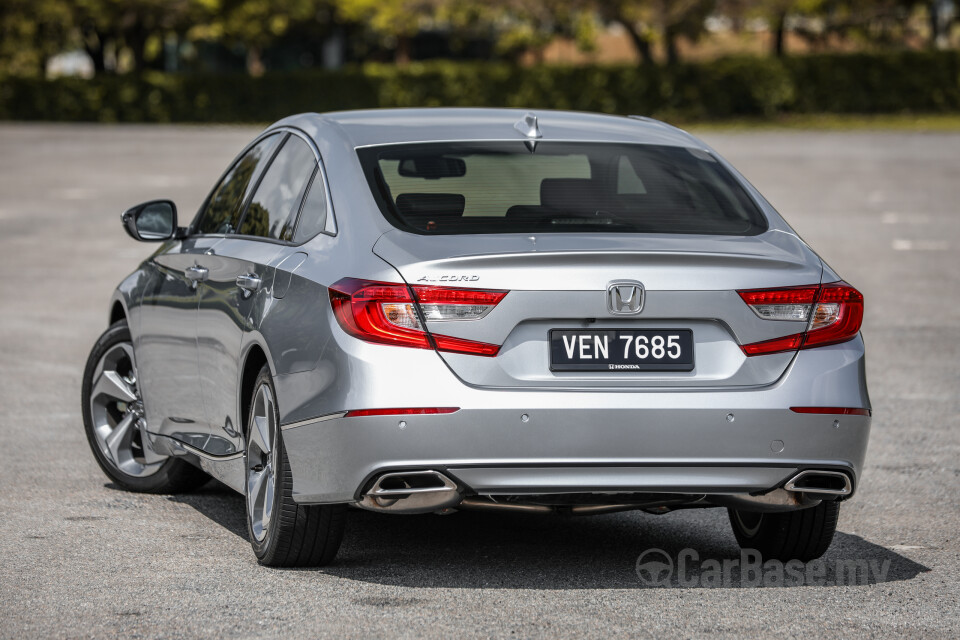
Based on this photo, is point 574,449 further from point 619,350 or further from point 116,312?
point 116,312

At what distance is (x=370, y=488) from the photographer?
5195mm

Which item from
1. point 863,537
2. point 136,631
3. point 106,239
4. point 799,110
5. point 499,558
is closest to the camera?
point 136,631

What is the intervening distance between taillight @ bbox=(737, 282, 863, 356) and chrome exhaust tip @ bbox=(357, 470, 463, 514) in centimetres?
106

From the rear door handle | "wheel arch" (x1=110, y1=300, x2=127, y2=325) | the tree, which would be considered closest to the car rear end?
the rear door handle

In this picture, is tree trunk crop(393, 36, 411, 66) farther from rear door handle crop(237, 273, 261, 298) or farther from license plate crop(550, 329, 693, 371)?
license plate crop(550, 329, 693, 371)

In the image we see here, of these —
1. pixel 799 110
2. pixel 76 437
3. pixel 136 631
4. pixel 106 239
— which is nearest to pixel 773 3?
pixel 799 110

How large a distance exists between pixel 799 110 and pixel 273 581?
49.6 metres

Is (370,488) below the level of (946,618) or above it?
above

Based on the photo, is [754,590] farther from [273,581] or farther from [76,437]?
[76,437]

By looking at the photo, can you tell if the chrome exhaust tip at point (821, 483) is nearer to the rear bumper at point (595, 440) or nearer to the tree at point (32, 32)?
the rear bumper at point (595, 440)

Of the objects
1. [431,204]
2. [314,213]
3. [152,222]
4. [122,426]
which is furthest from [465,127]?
[122,426]

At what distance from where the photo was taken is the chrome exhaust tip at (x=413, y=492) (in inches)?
203

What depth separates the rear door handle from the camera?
591 cm

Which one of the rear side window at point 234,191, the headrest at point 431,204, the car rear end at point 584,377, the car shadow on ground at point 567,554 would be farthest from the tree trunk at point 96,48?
the car rear end at point 584,377
